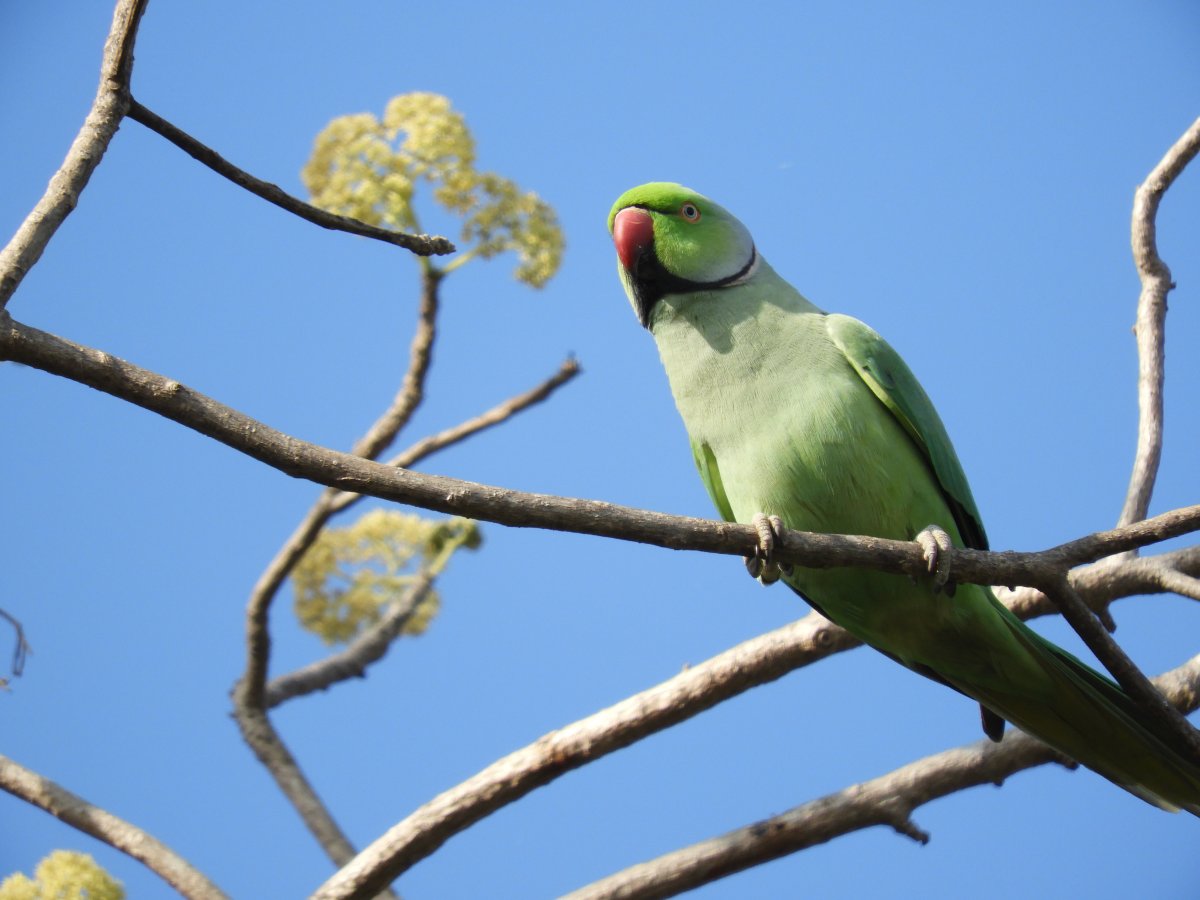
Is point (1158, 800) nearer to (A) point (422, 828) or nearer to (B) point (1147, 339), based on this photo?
(B) point (1147, 339)

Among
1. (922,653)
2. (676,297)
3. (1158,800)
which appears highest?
(676,297)

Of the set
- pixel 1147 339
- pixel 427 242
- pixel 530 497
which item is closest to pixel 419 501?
pixel 530 497

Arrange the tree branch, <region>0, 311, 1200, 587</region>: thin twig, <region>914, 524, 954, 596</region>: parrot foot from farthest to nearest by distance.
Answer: the tree branch, <region>914, 524, 954, 596</region>: parrot foot, <region>0, 311, 1200, 587</region>: thin twig

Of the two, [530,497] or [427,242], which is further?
[427,242]

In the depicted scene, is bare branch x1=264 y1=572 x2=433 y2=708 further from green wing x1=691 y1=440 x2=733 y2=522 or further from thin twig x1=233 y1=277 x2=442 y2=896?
green wing x1=691 y1=440 x2=733 y2=522

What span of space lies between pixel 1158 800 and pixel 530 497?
2.31m

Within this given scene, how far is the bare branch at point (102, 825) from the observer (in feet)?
14.1

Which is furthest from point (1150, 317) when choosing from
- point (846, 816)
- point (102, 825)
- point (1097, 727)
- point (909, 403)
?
point (102, 825)

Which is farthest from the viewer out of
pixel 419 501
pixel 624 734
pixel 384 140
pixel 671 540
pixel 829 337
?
pixel 384 140

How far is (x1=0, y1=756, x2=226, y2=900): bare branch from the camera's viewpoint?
4.31m

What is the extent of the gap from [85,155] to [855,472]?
2.24m

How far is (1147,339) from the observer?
4.37m

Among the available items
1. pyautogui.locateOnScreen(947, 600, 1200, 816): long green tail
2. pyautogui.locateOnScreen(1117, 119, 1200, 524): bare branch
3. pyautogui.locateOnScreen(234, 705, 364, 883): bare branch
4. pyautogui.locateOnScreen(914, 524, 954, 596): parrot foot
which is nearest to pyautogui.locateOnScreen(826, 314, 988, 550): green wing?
pyautogui.locateOnScreen(947, 600, 1200, 816): long green tail

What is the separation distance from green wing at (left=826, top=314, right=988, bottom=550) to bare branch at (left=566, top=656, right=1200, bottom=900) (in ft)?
2.96
